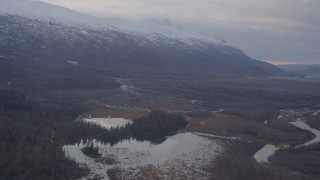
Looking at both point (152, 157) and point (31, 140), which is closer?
point (31, 140)

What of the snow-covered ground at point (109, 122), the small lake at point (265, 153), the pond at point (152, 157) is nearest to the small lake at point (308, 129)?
the small lake at point (265, 153)

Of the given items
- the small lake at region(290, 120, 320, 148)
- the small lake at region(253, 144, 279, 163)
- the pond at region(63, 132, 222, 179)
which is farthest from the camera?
the small lake at region(290, 120, 320, 148)

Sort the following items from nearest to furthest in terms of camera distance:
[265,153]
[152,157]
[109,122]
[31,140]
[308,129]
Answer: [31,140]
[152,157]
[265,153]
[109,122]
[308,129]

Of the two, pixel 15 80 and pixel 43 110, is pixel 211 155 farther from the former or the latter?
pixel 15 80

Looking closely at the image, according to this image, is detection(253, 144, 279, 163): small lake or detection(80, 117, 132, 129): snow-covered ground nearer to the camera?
detection(253, 144, 279, 163): small lake

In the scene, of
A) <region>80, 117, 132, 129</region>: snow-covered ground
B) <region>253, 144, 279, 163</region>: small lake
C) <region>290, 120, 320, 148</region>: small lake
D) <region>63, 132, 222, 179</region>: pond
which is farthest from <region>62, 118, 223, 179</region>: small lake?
<region>290, 120, 320, 148</region>: small lake

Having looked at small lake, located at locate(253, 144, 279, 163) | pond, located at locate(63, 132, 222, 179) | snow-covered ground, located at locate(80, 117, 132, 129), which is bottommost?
snow-covered ground, located at locate(80, 117, 132, 129)

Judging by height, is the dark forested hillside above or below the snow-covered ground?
above

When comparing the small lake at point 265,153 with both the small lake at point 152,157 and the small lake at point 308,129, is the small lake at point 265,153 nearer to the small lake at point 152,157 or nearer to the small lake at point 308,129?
the small lake at point 152,157

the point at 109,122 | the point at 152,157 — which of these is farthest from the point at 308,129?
the point at 152,157

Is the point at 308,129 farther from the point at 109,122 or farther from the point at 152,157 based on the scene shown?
the point at 152,157

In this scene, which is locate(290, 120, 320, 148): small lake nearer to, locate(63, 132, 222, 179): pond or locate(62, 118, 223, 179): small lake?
locate(62, 118, 223, 179): small lake
